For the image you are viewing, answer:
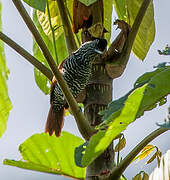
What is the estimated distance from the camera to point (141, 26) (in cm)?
185

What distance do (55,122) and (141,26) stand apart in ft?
2.58

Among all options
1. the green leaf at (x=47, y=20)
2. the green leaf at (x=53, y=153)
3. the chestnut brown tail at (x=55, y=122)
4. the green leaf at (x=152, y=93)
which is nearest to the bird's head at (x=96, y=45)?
the green leaf at (x=47, y=20)

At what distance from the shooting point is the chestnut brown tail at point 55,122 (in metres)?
2.28

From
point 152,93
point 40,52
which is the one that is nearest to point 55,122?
point 40,52

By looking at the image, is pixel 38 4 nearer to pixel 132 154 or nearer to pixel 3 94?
pixel 132 154

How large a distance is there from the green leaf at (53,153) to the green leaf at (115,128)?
791 mm

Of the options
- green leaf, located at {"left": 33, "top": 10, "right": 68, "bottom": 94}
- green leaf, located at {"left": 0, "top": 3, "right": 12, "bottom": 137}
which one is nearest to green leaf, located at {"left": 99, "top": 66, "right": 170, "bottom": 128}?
green leaf, located at {"left": 0, "top": 3, "right": 12, "bottom": 137}

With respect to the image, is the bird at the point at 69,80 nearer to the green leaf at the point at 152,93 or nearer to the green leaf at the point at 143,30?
the green leaf at the point at 143,30

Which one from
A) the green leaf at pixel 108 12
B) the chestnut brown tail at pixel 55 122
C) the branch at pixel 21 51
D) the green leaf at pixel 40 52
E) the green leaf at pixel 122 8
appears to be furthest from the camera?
the chestnut brown tail at pixel 55 122

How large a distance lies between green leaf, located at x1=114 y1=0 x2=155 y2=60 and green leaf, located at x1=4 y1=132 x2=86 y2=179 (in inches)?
21.0

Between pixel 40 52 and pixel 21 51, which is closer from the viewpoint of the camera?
pixel 21 51

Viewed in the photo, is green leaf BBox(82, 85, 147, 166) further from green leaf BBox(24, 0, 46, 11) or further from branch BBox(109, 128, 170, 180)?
green leaf BBox(24, 0, 46, 11)

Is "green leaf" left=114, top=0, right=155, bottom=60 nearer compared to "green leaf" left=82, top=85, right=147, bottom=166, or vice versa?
"green leaf" left=82, top=85, right=147, bottom=166

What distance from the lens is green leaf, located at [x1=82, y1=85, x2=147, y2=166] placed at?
0.66 metres
